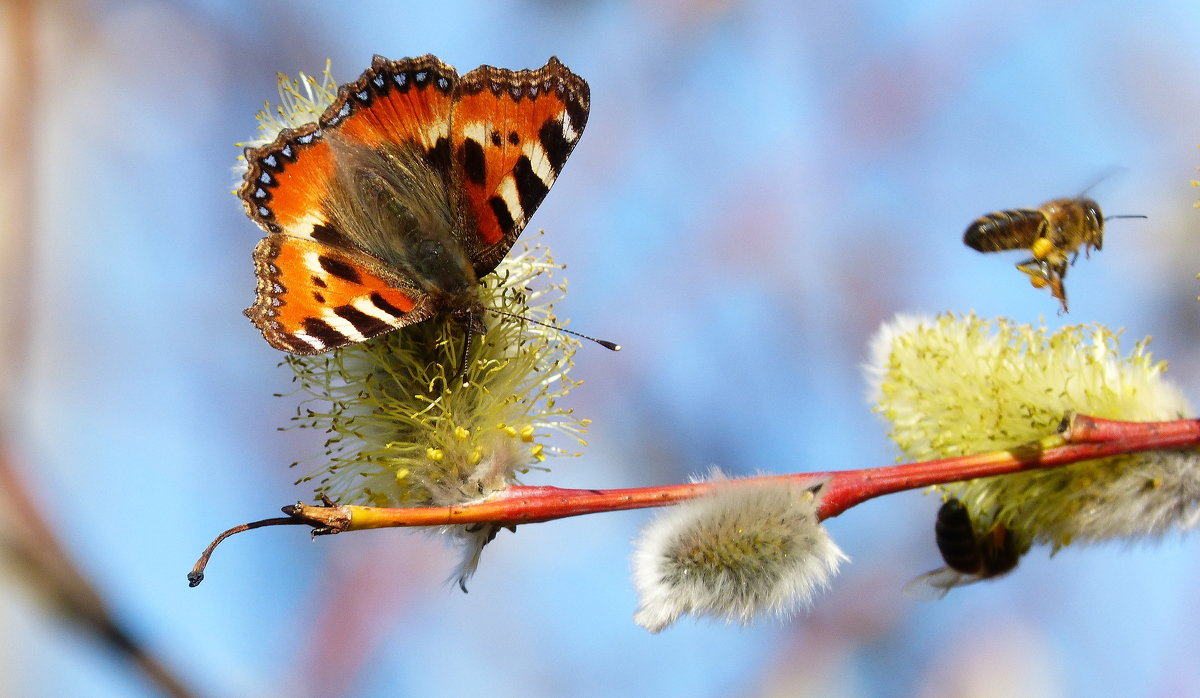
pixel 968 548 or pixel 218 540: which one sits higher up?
pixel 218 540

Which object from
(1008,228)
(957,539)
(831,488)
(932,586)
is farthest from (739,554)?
(1008,228)

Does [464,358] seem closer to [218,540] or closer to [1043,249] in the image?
[218,540]

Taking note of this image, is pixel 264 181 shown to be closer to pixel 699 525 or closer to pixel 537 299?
pixel 537 299

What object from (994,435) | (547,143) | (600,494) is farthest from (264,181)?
(994,435)

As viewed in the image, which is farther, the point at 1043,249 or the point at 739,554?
the point at 1043,249

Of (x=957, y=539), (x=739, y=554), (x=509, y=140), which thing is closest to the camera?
(x=739, y=554)

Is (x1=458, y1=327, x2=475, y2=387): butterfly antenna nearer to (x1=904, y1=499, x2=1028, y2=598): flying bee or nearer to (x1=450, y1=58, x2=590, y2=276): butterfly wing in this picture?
(x1=450, y1=58, x2=590, y2=276): butterfly wing

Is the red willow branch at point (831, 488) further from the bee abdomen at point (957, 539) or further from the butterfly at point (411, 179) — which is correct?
the butterfly at point (411, 179)
